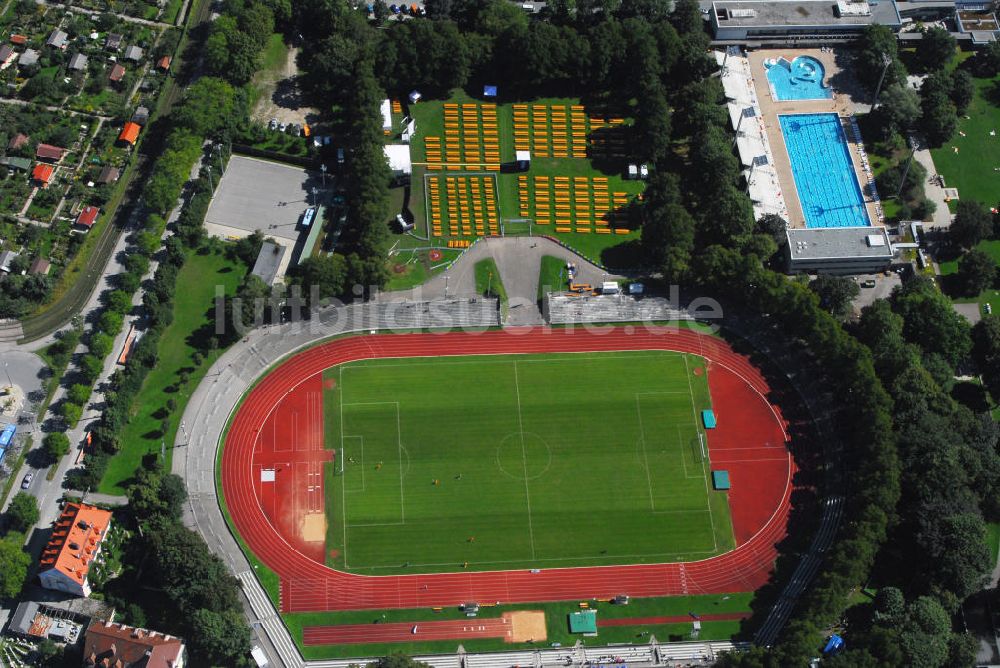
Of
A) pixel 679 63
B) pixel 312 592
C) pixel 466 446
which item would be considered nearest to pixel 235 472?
pixel 312 592

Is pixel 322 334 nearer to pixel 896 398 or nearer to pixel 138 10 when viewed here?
pixel 138 10

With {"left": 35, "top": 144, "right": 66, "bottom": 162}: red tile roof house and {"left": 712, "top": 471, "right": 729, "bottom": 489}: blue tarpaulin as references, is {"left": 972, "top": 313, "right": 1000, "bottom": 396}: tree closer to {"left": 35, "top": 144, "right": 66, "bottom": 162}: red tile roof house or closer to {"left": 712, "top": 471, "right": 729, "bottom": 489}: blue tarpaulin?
{"left": 712, "top": 471, "right": 729, "bottom": 489}: blue tarpaulin

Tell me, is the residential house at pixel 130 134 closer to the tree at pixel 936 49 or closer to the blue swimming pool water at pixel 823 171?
the blue swimming pool water at pixel 823 171

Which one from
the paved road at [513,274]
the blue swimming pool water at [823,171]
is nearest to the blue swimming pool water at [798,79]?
the blue swimming pool water at [823,171]

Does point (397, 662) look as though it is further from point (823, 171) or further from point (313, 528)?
point (823, 171)

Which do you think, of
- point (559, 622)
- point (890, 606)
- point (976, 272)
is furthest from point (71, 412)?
point (976, 272)

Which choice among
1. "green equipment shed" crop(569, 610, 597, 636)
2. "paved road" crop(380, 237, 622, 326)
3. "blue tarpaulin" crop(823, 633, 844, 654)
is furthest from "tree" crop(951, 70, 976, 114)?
"green equipment shed" crop(569, 610, 597, 636)
